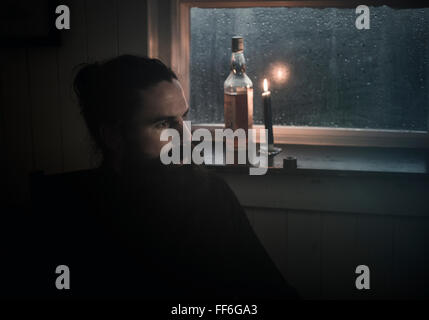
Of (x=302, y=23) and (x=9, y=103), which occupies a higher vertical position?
(x=302, y=23)

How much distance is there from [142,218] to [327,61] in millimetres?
849

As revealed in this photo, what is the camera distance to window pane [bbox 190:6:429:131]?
1.69m

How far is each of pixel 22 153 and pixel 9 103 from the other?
0.18 m

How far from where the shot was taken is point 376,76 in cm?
172

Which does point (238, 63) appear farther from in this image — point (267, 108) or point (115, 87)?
point (115, 87)

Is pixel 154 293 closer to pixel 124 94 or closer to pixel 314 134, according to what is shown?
pixel 124 94

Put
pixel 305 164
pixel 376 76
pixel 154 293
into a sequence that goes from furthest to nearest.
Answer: pixel 376 76 < pixel 305 164 < pixel 154 293

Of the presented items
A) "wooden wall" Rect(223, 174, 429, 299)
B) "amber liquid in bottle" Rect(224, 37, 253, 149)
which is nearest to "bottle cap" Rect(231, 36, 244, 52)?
"amber liquid in bottle" Rect(224, 37, 253, 149)

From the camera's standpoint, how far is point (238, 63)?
1707 mm

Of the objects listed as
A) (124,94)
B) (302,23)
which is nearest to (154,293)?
(124,94)

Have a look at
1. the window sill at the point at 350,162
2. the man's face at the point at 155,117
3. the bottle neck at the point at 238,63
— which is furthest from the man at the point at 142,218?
the bottle neck at the point at 238,63

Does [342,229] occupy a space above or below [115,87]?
below

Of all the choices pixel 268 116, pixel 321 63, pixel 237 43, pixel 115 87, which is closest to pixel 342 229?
pixel 268 116

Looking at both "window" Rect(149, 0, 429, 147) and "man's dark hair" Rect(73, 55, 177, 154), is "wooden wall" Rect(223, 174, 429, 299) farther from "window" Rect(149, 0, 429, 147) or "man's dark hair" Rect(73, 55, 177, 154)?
"man's dark hair" Rect(73, 55, 177, 154)
